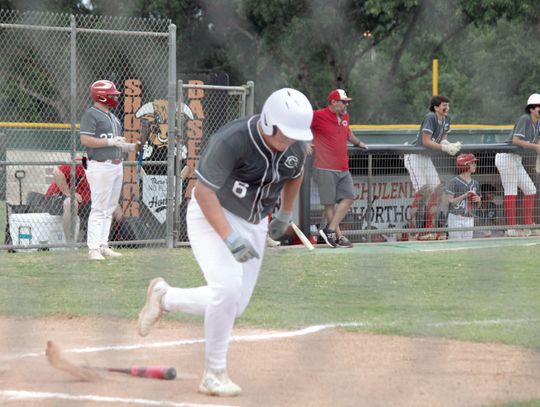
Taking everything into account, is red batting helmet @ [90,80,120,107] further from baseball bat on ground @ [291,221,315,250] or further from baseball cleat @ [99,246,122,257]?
baseball bat on ground @ [291,221,315,250]

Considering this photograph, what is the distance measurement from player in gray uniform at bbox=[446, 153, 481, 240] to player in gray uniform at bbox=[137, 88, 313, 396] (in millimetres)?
7202

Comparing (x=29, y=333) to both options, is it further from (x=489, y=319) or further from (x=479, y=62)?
(x=479, y=62)

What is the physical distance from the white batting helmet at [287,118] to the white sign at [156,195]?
7.21 m

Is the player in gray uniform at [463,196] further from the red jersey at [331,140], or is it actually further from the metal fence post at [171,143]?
the metal fence post at [171,143]

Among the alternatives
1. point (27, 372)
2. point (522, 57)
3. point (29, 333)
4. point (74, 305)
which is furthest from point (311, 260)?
point (522, 57)

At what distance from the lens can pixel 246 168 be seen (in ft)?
17.3

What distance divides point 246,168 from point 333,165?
6.29m

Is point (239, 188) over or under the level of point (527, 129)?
under

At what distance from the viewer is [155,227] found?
1234cm

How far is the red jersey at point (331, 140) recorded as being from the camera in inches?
453

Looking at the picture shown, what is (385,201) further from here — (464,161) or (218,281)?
(218,281)

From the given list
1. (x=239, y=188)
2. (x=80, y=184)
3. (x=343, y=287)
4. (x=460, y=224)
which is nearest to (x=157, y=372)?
(x=239, y=188)

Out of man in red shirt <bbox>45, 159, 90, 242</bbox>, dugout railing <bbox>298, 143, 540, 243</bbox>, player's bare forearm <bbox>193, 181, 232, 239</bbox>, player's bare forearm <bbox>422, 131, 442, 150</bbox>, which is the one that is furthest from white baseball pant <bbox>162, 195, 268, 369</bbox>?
player's bare forearm <bbox>422, 131, 442, 150</bbox>

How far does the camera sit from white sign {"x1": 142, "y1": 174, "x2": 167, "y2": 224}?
12.3m
